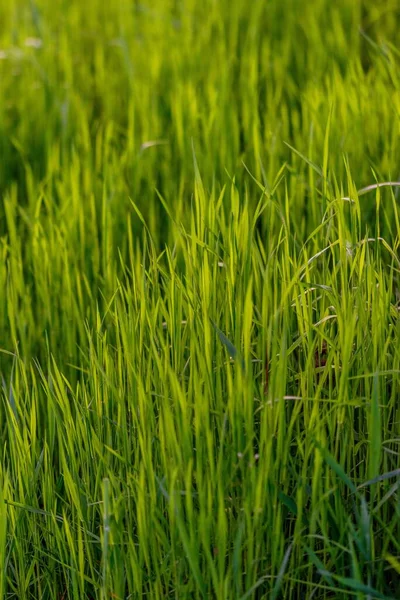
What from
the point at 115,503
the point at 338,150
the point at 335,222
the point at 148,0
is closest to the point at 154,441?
the point at 115,503

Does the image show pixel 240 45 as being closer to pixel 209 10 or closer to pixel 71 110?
pixel 209 10

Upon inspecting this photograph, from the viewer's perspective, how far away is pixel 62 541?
122 cm

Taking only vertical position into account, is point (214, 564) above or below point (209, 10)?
below

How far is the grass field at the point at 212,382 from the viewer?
113cm

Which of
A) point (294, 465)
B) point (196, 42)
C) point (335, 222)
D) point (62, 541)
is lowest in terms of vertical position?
point (62, 541)

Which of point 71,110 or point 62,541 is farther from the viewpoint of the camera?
point 71,110

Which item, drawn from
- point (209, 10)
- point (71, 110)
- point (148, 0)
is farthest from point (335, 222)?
point (148, 0)

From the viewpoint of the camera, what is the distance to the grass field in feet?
3.71

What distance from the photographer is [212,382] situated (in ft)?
4.04

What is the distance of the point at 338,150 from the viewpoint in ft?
6.19

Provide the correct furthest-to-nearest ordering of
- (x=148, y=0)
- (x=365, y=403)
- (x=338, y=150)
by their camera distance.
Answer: (x=148, y=0), (x=338, y=150), (x=365, y=403)

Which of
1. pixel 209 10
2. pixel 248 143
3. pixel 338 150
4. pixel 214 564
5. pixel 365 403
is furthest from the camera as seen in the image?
pixel 209 10

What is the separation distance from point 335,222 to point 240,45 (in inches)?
50.7

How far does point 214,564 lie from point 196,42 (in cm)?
187
